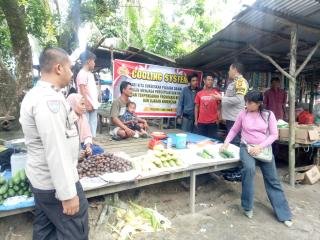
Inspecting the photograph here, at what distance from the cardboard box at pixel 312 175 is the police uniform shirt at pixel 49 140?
16.2ft

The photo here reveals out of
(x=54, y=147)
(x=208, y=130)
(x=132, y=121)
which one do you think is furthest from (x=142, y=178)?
(x=208, y=130)

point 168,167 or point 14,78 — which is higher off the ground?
point 14,78

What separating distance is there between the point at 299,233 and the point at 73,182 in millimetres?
3242

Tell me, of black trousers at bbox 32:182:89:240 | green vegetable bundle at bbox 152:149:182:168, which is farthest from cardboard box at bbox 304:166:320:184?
black trousers at bbox 32:182:89:240

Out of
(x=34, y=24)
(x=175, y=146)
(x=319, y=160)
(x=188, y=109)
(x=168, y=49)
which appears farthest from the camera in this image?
(x=168, y=49)

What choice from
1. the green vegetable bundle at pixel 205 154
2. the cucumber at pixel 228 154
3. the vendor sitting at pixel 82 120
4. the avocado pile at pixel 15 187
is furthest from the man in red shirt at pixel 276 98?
the avocado pile at pixel 15 187

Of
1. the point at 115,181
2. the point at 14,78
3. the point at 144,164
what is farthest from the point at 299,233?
the point at 14,78

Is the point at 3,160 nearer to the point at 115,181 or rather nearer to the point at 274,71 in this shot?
the point at 115,181

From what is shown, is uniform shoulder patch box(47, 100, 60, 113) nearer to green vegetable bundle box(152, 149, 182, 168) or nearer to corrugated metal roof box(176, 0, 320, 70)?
green vegetable bundle box(152, 149, 182, 168)

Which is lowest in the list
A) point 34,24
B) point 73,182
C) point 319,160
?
point 319,160

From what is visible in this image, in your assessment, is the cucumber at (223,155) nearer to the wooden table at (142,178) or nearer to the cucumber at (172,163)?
the wooden table at (142,178)

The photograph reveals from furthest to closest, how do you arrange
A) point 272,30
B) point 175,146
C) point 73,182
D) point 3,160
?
1. point 272,30
2. point 175,146
3. point 3,160
4. point 73,182

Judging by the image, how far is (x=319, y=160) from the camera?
6242 millimetres

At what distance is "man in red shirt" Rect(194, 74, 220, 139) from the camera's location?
6.02 meters
